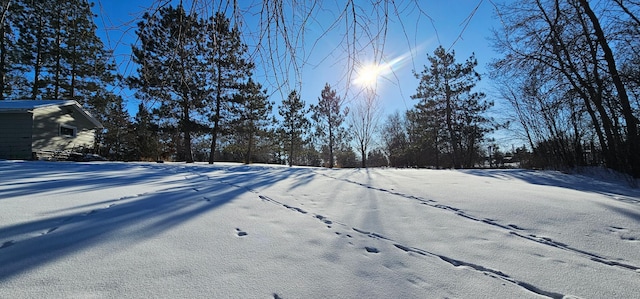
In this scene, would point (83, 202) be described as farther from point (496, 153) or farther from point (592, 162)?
point (496, 153)

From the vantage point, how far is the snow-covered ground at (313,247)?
50.0 inches

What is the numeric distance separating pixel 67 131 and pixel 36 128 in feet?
5.27

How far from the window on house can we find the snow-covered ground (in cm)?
1223

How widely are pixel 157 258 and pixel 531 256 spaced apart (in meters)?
2.31

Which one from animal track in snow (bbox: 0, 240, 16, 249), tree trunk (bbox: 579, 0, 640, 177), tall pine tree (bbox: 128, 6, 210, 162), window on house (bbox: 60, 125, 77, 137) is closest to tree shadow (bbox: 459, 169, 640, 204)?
tree trunk (bbox: 579, 0, 640, 177)

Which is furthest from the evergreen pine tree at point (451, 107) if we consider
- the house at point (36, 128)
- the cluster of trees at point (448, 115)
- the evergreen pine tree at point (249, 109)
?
the house at point (36, 128)

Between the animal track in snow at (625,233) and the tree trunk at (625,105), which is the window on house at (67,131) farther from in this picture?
the tree trunk at (625,105)

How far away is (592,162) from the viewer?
7.08 metres

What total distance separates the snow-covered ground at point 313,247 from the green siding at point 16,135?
438 inches

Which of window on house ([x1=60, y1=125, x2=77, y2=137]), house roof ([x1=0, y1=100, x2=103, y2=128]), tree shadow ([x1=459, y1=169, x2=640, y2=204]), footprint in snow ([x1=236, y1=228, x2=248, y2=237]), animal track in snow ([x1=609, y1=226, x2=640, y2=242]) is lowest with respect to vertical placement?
footprint in snow ([x1=236, y1=228, x2=248, y2=237])

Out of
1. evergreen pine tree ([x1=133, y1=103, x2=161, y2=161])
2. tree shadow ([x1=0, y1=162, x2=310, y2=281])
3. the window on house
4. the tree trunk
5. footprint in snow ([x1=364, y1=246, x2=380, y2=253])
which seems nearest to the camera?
tree shadow ([x1=0, y1=162, x2=310, y2=281])

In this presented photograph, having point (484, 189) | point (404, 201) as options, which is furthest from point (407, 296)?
point (484, 189)

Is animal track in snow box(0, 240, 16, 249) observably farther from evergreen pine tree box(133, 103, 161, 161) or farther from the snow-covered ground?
evergreen pine tree box(133, 103, 161, 161)

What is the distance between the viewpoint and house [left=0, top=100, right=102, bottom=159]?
1012 cm
